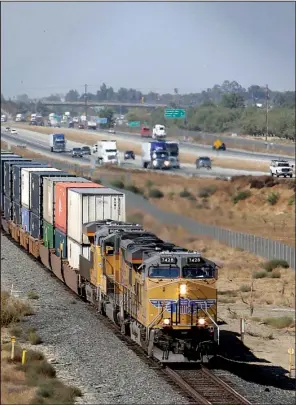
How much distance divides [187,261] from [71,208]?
41.9ft

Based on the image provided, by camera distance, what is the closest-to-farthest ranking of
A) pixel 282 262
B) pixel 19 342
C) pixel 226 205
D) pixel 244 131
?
pixel 19 342 → pixel 282 262 → pixel 226 205 → pixel 244 131

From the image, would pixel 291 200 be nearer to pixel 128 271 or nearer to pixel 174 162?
pixel 174 162

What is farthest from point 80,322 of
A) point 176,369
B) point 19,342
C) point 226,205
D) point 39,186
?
point 226,205

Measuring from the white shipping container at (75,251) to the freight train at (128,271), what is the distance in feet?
0.13

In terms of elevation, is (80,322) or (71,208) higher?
(71,208)

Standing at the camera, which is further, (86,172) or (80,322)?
(86,172)

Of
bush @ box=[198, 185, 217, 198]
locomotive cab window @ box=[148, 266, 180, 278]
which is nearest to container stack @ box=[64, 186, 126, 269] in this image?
locomotive cab window @ box=[148, 266, 180, 278]

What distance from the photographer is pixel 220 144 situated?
3553 inches

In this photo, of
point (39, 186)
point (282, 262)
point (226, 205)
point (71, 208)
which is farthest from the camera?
point (226, 205)

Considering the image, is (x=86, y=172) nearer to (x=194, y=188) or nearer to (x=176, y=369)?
(x=194, y=188)

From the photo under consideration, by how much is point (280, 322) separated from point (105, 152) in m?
55.4

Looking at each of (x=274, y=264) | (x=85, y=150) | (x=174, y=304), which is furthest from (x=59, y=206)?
(x=85, y=150)

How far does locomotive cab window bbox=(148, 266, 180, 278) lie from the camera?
2691 cm

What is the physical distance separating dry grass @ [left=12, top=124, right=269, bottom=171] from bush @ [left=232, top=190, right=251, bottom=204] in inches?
449
